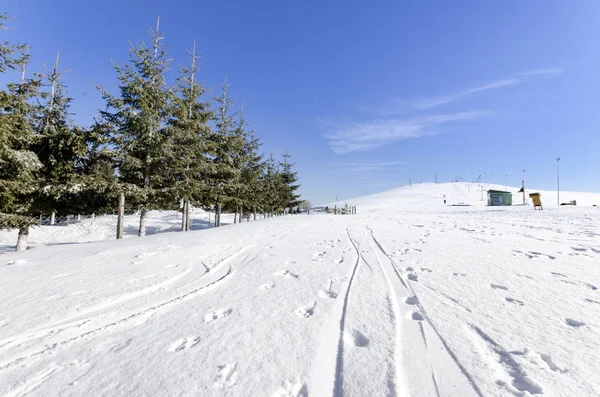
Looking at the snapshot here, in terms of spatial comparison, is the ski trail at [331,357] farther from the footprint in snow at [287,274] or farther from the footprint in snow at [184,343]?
the footprint in snow at [287,274]

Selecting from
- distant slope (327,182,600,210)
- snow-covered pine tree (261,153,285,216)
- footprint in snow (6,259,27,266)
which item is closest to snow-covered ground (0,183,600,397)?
footprint in snow (6,259,27,266)

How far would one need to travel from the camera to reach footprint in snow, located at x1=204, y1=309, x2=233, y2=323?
9.93 ft

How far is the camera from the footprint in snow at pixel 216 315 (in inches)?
119

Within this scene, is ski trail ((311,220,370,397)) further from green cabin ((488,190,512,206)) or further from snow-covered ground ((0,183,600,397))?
green cabin ((488,190,512,206))

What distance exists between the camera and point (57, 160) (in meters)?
12.4

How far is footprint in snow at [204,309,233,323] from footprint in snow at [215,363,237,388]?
36.9 inches

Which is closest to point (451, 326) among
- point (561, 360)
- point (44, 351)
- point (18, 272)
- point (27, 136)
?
point (561, 360)

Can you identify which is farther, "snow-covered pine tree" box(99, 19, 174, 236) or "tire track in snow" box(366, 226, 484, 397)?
"snow-covered pine tree" box(99, 19, 174, 236)

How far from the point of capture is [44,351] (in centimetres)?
249

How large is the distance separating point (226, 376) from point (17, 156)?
1298 centimetres

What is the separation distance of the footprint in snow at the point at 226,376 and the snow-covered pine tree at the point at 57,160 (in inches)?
503

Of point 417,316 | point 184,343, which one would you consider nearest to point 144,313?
point 184,343

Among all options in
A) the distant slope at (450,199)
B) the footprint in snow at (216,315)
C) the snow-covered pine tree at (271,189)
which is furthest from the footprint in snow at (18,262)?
the distant slope at (450,199)

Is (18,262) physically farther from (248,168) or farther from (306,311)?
(248,168)
